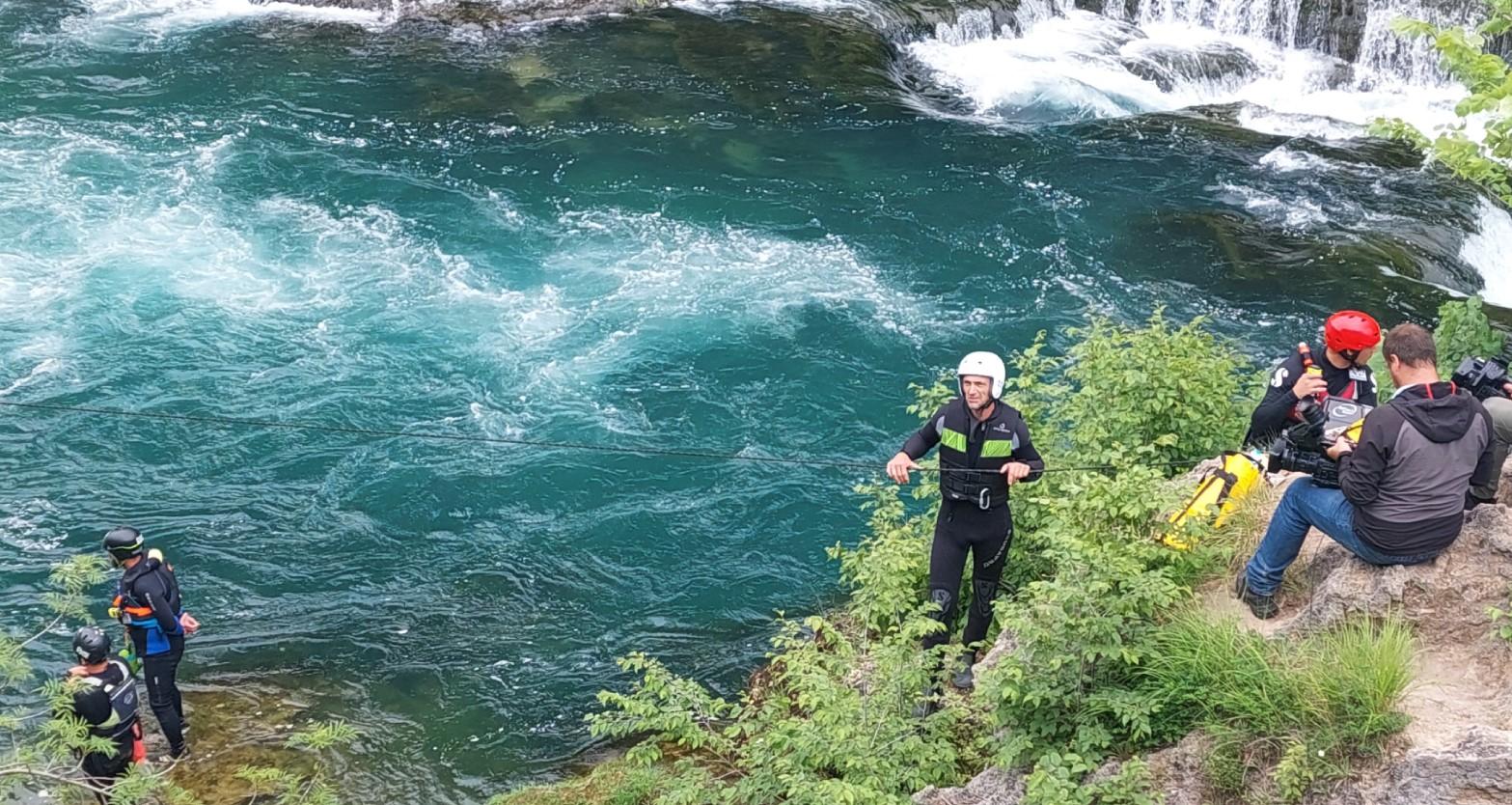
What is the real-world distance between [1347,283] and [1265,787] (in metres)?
Answer: 11.7

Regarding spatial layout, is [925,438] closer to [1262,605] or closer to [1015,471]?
[1015,471]

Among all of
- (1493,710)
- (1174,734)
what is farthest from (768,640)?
(1493,710)

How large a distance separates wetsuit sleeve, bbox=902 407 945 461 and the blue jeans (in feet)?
5.56

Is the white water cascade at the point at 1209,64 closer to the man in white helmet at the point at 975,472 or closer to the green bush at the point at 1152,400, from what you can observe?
the green bush at the point at 1152,400

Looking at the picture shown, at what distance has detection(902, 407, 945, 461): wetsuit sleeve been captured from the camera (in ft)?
24.0

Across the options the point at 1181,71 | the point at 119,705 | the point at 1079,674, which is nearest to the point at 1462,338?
the point at 1079,674

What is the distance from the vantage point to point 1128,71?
2266 cm

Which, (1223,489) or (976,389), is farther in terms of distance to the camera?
(1223,489)

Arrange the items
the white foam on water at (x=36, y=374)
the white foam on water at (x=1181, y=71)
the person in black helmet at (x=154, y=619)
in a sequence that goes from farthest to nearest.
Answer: the white foam on water at (x=1181, y=71)
the white foam on water at (x=36, y=374)
the person in black helmet at (x=154, y=619)

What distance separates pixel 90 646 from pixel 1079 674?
5.54 meters

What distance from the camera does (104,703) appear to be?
8109mm

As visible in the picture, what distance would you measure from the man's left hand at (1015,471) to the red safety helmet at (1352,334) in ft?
5.49

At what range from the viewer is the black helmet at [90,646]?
26.2 feet

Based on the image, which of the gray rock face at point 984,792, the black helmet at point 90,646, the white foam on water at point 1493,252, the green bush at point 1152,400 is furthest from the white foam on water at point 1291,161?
the black helmet at point 90,646
